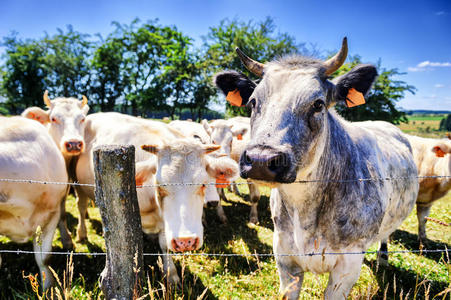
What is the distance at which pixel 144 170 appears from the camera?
328 cm

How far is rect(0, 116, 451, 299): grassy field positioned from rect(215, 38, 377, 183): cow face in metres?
1.28

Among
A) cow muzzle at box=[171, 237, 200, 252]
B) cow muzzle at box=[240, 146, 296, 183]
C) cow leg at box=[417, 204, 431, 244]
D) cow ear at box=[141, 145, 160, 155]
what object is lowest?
cow leg at box=[417, 204, 431, 244]

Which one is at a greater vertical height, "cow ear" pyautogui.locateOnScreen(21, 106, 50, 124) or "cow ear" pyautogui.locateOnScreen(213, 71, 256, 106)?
"cow ear" pyautogui.locateOnScreen(213, 71, 256, 106)

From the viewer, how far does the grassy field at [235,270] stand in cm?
333

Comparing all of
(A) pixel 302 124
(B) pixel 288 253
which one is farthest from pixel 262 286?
(A) pixel 302 124

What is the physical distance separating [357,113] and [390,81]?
3515 mm

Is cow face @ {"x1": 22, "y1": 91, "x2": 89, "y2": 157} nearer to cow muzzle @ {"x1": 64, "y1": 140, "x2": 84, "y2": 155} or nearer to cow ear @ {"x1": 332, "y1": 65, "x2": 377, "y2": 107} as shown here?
cow muzzle @ {"x1": 64, "y1": 140, "x2": 84, "y2": 155}

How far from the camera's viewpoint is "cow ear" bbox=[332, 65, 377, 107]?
2211 millimetres

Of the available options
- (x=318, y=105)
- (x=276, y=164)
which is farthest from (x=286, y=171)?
(x=318, y=105)

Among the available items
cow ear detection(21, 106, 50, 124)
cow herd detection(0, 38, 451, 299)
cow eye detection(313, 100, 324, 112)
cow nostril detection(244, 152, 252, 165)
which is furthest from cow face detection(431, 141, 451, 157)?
cow ear detection(21, 106, 50, 124)

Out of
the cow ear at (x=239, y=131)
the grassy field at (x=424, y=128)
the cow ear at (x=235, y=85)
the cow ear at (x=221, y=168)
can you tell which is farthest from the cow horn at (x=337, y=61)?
the grassy field at (x=424, y=128)

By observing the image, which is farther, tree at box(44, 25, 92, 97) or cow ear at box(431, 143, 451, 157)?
tree at box(44, 25, 92, 97)

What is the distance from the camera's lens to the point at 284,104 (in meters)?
1.84

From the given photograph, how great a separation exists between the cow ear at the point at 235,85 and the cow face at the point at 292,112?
21cm
